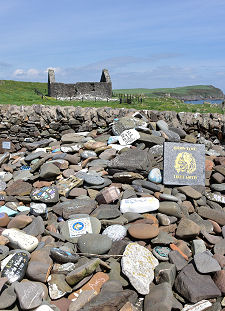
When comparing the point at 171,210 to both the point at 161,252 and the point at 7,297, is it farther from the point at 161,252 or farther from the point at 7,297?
the point at 7,297

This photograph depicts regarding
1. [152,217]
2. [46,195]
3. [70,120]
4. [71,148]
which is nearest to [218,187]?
[152,217]

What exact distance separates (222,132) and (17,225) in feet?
23.4

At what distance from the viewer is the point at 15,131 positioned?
10.1 m

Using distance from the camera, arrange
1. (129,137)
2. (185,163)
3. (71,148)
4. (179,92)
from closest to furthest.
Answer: (185,163)
(129,137)
(71,148)
(179,92)

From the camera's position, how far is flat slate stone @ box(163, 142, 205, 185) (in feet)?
19.8

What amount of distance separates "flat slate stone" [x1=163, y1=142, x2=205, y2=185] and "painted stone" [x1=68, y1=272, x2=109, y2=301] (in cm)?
265

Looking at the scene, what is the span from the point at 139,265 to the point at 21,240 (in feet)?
5.24

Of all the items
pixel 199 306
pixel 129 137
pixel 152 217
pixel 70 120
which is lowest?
pixel 199 306

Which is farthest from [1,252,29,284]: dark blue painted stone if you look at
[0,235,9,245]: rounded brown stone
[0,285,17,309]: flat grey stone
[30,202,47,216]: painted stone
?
[30,202,47,216]: painted stone

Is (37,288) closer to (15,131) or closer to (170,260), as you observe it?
(170,260)

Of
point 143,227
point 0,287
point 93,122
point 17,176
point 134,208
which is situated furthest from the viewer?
point 93,122

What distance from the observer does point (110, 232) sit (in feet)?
14.7

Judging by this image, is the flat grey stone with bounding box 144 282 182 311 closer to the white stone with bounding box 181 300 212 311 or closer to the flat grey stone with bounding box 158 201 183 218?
the white stone with bounding box 181 300 212 311

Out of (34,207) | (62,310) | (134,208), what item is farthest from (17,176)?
(62,310)
